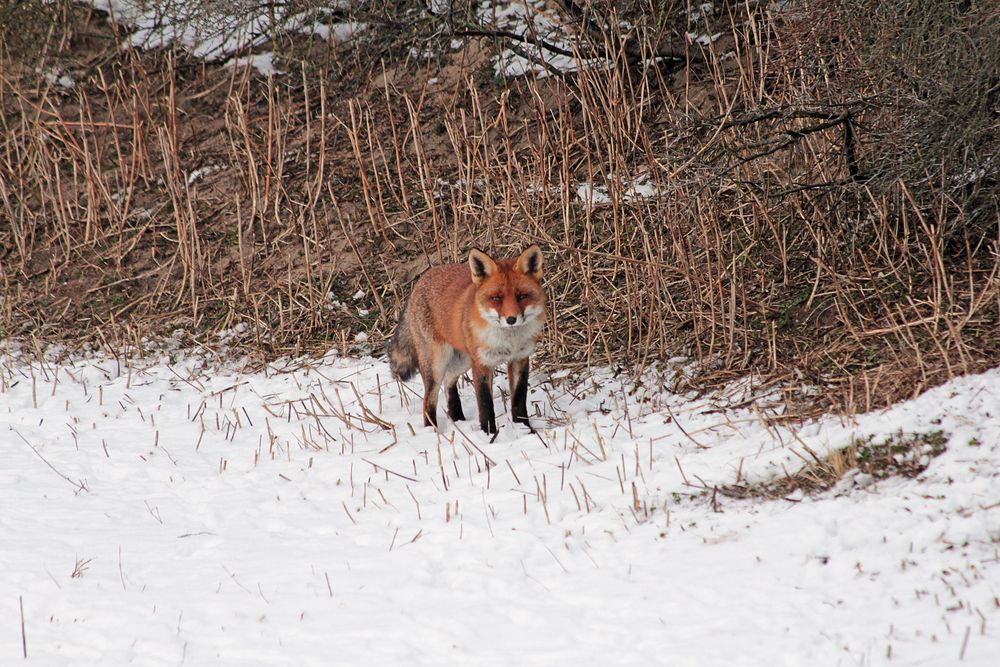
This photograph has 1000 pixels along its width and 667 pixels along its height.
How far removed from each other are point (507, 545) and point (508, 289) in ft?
6.76

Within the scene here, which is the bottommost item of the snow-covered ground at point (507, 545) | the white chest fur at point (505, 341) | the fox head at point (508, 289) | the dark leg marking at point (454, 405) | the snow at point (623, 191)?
the snow-covered ground at point (507, 545)

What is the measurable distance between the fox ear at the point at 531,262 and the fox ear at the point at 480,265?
194 mm

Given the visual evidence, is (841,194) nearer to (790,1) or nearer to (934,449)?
(790,1)

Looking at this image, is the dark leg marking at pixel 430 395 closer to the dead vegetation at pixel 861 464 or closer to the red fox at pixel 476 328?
the red fox at pixel 476 328

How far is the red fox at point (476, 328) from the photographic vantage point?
251 inches

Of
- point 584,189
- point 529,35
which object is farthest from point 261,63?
point 584,189

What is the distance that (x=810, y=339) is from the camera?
7203 millimetres

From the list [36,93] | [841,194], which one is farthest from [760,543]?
[36,93]

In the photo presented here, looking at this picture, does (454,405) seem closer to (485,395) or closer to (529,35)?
(485,395)

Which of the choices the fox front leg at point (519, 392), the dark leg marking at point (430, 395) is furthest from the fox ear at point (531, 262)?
the dark leg marking at point (430, 395)

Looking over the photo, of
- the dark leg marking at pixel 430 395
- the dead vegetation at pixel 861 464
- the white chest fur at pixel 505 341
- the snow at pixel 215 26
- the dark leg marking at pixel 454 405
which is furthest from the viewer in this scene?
the snow at pixel 215 26

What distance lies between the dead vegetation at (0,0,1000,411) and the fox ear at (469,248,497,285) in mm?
1318

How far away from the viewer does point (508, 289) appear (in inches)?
249

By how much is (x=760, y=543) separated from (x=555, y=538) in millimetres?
1024
